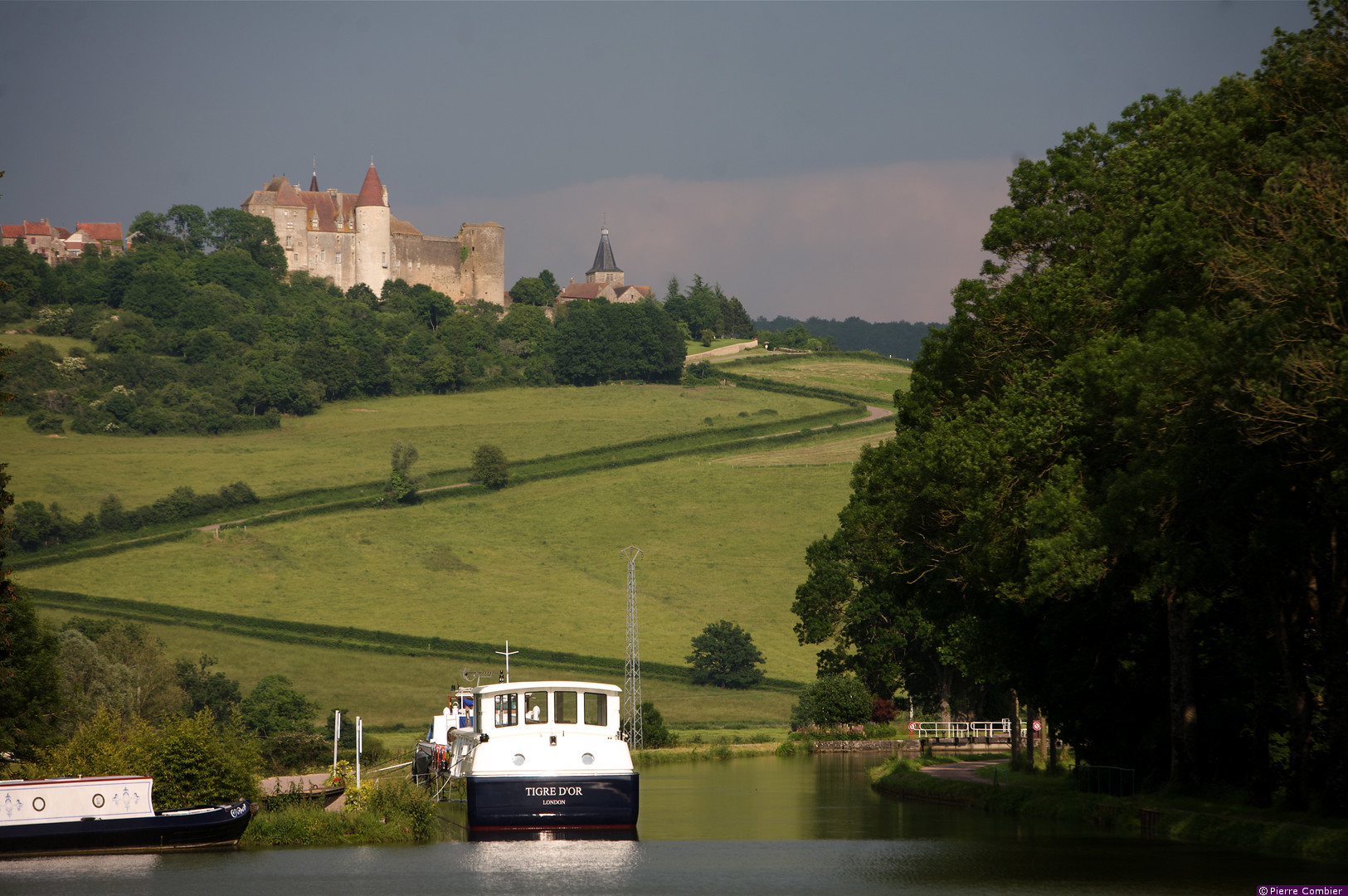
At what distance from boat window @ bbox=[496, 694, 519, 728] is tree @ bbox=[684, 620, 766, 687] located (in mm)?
60885

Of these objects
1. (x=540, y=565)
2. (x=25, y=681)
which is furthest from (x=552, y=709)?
(x=540, y=565)

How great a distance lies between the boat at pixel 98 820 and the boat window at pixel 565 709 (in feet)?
23.8

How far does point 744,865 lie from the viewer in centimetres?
2186

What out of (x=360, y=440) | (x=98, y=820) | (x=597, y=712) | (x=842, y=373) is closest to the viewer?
(x=98, y=820)

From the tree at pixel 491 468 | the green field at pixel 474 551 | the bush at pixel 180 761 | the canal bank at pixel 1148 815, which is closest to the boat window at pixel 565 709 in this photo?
the bush at pixel 180 761

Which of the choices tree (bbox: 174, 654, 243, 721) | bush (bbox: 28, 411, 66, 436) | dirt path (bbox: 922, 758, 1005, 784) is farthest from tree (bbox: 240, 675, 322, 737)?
bush (bbox: 28, 411, 66, 436)

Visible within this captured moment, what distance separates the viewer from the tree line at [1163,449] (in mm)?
21016

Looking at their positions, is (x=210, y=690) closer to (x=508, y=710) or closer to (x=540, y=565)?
(x=540, y=565)

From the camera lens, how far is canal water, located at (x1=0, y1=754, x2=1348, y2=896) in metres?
19.5

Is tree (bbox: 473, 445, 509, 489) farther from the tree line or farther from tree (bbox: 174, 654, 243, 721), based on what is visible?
the tree line

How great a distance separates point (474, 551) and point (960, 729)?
6287 centimetres

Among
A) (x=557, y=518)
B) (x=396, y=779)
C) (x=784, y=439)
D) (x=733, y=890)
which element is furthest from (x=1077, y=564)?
(x=784, y=439)

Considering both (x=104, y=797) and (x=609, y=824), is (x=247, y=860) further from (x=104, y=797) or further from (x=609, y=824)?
(x=609, y=824)

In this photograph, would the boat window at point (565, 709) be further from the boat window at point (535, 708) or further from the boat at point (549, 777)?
the boat window at point (535, 708)
